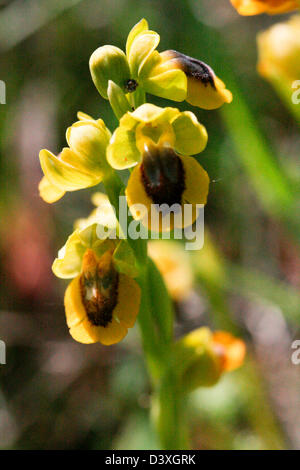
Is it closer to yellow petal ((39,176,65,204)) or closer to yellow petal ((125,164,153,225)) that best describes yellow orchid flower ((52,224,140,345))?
yellow petal ((39,176,65,204))

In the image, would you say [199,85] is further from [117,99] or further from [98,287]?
[98,287]

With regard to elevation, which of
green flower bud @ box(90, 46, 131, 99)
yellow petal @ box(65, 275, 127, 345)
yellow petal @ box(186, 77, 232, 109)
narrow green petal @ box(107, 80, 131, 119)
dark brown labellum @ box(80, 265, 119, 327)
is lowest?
yellow petal @ box(65, 275, 127, 345)

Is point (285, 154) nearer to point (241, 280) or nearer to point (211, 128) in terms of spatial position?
point (211, 128)

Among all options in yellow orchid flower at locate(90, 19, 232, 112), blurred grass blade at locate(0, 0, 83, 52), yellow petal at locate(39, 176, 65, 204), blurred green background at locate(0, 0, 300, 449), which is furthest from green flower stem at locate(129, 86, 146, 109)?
blurred grass blade at locate(0, 0, 83, 52)

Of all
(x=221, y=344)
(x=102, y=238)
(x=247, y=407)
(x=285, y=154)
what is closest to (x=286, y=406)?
(x=247, y=407)

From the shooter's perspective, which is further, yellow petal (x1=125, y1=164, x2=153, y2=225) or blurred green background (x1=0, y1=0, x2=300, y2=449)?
blurred green background (x1=0, y1=0, x2=300, y2=449)

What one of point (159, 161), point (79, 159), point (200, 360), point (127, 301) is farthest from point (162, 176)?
point (200, 360)
